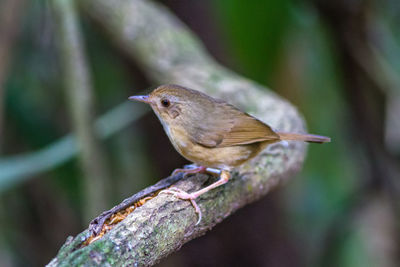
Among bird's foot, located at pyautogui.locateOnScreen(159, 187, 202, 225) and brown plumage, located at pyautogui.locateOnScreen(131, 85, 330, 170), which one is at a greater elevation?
brown plumage, located at pyautogui.locateOnScreen(131, 85, 330, 170)

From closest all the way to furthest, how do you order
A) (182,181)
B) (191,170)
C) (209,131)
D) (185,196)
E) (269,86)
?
(185,196)
(182,181)
(191,170)
(209,131)
(269,86)

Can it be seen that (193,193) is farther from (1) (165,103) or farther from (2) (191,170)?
(1) (165,103)

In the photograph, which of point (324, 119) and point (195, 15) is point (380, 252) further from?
point (195, 15)

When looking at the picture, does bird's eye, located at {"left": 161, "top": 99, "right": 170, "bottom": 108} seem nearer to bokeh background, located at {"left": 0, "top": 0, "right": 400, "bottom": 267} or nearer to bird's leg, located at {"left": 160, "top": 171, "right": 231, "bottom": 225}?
bird's leg, located at {"left": 160, "top": 171, "right": 231, "bottom": 225}

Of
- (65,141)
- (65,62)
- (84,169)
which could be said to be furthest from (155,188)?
(65,141)

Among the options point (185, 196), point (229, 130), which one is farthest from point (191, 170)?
point (185, 196)

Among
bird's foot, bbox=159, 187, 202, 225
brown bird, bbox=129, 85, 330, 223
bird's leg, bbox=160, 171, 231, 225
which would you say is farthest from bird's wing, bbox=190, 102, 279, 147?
bird's foot, bbox=159, 187, 202, 225
